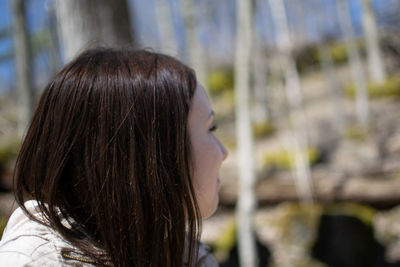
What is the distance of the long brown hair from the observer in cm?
89

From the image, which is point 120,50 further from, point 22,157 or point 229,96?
point 229,96

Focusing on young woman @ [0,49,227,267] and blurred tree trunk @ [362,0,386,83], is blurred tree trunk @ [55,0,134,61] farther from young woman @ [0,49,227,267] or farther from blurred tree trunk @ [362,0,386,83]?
blurred tree trunk @ [362,0,386,83]

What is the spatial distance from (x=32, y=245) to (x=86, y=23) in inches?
68.1

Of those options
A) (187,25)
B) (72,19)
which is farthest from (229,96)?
(72,19)

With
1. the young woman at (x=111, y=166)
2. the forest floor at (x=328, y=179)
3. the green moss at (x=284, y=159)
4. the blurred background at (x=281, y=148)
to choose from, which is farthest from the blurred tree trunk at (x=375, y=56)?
the young woman at (x=111, y=166)

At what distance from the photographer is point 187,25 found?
35.6 feet

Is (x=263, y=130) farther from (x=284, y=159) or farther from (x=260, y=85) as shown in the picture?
(x=284, y=159)

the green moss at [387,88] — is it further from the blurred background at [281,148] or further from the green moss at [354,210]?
the green moss at [354,210]

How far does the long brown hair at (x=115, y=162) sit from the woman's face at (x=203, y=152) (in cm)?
5

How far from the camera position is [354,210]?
5.64m

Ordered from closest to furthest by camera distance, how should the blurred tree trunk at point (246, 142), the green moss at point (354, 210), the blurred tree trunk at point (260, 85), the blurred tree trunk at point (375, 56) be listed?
1. the blurred tree trunk at point (246, 142)
2. the green moss at point (354, 210)
3. the blurred tree trunk at point (375, 56)
4. the blurred tree trunk at point (260, 85)

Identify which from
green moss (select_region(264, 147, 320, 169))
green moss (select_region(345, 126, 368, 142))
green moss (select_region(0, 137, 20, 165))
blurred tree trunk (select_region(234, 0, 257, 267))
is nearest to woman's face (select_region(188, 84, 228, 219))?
blurred tree trunk (select_region(234, 0, 257, 267))

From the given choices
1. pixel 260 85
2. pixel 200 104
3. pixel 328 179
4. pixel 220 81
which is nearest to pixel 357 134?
pixel 328 179

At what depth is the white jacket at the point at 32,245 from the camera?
76 centimetres
